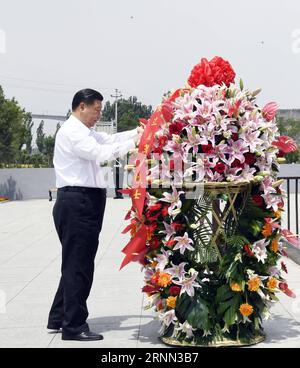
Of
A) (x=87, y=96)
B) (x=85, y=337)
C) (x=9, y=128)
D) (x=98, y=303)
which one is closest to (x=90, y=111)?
(x=87, y=96)

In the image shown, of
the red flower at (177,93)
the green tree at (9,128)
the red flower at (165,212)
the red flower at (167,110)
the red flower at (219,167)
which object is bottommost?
the red flower at (165,212)

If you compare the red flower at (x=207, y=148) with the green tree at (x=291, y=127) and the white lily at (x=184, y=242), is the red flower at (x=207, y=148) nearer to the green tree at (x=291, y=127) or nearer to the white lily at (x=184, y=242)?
the white lily at (x=184, y=242)

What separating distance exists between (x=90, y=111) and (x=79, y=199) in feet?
2.30

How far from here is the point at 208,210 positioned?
449 centimetres

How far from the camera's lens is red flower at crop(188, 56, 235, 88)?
4.49 meters

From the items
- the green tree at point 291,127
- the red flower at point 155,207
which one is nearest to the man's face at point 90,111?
the red flower at point 155,207

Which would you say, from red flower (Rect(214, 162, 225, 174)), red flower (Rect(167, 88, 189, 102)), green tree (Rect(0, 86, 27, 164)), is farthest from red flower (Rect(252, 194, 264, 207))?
green tree (Rect(0, 86, 27, 164))

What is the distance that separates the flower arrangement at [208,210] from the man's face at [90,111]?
1.86 ft

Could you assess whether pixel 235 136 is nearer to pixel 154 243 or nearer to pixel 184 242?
pixel 184 242

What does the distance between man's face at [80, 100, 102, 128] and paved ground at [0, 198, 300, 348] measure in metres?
1.68

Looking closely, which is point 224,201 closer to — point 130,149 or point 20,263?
point 130,149

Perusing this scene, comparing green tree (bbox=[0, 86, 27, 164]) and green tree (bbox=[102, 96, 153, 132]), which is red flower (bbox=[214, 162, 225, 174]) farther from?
green tree (bbox=[102, 96, 153, 132])

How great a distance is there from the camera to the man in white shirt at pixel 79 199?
4.65 meters
